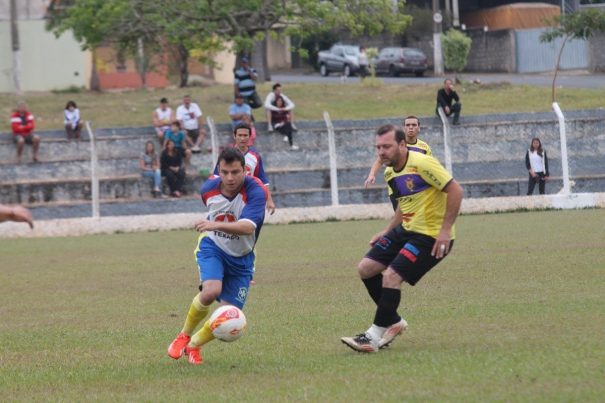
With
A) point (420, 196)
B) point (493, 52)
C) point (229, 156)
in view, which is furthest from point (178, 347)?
point (493, 52)

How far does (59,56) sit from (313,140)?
60.2 feet

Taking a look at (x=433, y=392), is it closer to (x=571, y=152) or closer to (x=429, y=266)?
(x=429, y=266)

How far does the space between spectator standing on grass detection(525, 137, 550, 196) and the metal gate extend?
88.8ft

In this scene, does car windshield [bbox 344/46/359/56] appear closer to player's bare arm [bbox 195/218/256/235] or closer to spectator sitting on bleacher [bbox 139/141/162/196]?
spectator sitting on bleacher [bbox 139/141/162/196]

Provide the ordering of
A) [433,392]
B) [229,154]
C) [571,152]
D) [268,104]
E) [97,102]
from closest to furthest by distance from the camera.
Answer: [433,392] → [229,154] → [571,152] → [268,104] → [97,102]

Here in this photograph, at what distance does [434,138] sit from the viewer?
2638 centimetres

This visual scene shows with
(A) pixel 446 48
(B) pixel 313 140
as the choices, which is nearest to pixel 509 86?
(A) pixel 446 48

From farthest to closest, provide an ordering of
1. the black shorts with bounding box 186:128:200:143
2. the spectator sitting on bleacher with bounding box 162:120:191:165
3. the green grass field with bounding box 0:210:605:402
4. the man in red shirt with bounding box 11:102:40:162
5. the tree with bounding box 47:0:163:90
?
the tree with bounding box 47:0:163:90 < the black shorts with bounding box 186:128:200:143 < the man in red shirt with bounding box 11:102:40:162 < the spectator sitting on bleacher with bounding box 162:120:191:165 < the green grass field with bounding box 0:210:605:402

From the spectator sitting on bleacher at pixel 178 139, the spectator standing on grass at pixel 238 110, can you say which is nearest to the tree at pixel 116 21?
the spectator standing on grass at pixel 238 110

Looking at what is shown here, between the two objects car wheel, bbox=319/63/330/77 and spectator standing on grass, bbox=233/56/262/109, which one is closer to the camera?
spectator standing on grass, bbox=233/56/262/109

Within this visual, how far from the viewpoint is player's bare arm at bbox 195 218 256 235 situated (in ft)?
25.1

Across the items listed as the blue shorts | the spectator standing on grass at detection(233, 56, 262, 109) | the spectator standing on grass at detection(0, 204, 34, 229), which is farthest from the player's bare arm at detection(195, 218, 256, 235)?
the spectator standing on grass at detection(233, 56, 262, 109)

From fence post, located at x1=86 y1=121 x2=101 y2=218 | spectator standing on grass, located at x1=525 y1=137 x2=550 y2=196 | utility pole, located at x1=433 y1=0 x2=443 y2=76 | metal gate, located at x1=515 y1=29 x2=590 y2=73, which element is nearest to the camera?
fence post, located at x1=86 y1=121 x2=101 y2=218

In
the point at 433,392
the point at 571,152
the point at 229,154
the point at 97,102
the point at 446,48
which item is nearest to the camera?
the point at 433,392
